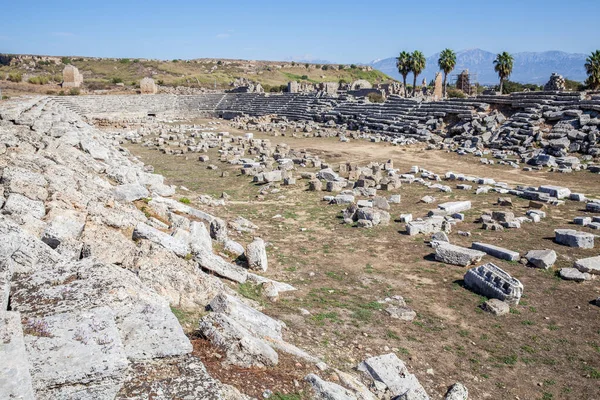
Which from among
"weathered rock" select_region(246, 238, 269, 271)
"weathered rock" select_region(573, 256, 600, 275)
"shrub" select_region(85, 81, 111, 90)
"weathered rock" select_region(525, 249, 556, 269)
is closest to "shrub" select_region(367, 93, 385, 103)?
"shrub" select_region(85, 81, 111, 90)

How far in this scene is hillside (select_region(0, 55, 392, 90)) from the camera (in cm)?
7081

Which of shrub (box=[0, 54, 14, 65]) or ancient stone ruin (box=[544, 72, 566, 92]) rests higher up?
shrub (box=[0, 54, 14, 65])

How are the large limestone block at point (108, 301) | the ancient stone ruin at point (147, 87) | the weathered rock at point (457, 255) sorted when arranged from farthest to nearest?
the ancient stone ruin at point (147, 87), the weathered rock at point (457, 255), the large limestone block at point (108, 301)

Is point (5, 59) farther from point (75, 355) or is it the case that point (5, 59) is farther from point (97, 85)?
point (75, 355)

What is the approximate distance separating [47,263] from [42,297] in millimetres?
1026

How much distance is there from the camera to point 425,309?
8148mm

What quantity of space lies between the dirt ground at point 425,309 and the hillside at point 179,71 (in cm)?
5448

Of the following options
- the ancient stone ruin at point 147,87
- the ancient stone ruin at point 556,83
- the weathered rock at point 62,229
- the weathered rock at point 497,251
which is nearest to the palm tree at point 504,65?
the ancient stone ruin at point 556,83

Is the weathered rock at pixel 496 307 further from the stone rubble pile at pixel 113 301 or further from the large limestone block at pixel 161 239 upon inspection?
the large limestone block at pixel 161 239

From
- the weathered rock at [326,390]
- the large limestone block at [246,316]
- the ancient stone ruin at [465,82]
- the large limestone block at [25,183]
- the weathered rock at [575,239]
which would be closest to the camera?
the weathered rock at [326,390]

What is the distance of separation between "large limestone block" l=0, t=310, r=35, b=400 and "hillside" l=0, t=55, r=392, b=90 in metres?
60.5

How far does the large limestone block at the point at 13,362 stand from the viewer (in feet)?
10.3

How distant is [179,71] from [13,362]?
8834 cm

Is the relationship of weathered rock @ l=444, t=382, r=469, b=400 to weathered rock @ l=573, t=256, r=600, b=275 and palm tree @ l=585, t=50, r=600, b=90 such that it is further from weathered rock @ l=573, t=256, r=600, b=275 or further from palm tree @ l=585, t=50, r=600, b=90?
palm tree @ l=585, t=50, r=600, b=90
